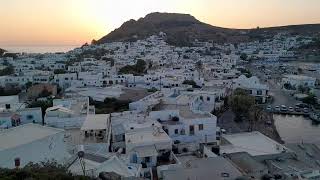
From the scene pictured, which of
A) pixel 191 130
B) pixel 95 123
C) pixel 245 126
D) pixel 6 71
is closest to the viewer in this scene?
pixel 95 123

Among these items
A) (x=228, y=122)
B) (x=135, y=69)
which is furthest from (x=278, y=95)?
(x=135, y=69)

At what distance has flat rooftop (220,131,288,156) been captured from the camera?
1647 centimetres

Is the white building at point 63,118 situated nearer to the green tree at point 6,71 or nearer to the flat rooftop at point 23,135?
the flat rooftop at point 23,135

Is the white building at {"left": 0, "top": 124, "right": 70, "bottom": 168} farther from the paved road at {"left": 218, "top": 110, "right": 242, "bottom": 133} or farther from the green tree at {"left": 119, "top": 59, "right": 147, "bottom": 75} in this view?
the green tree at {"left": 119, "top": 59, "right": 147, "bottom": 75}

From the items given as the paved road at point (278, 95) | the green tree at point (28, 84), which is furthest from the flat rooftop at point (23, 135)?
the paved road at point (278, 95)

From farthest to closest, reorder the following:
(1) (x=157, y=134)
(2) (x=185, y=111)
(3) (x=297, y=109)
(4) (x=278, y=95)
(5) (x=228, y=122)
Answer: (4) (x=278, y=95)
(3) (x=297, y=109)
(5) (x=228, y=122)
(2) (x=185, y=111)
(1) (x=157, y=134)

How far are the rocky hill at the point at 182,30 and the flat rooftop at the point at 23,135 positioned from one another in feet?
254

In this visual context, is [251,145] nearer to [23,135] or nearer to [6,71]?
[23,135]

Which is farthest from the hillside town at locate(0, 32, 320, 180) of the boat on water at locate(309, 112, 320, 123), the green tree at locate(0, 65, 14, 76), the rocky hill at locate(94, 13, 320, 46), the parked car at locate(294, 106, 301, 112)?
the rocky hill at locate(94, 13, 320, 46)

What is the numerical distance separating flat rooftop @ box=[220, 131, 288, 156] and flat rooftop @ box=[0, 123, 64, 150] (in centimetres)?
756

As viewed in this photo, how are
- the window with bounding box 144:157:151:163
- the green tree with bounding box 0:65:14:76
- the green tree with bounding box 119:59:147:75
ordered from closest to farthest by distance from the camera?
the window with bounding box 144:157:151:163, the green tree with bounding box 119:59:147:75, the green tree with bounding box 0:65:14:76

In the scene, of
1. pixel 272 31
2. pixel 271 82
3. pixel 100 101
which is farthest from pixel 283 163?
pixel 272 31

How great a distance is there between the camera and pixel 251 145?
57.6 feet

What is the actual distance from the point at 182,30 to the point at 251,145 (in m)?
93.2
